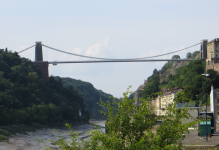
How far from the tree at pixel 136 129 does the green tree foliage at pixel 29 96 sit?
1720 inches

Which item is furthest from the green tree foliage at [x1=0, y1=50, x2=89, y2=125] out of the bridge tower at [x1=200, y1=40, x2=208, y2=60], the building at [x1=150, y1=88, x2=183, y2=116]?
the bridge tower at [x1=200, y1=40, x2=208, y2=60]

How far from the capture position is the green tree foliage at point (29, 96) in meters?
60.2

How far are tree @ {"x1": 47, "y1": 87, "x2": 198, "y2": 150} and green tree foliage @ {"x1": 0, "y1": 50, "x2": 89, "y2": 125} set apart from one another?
43.7 metres

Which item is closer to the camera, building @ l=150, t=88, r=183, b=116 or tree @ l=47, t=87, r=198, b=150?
tree @ l=47, t=87, r=198, b=150

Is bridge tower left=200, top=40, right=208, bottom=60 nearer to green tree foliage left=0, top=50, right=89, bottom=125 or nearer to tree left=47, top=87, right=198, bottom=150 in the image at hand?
green tree foliage left=0, top=50, right=89, bottom=125

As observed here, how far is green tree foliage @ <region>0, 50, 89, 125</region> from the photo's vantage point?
60188 mm

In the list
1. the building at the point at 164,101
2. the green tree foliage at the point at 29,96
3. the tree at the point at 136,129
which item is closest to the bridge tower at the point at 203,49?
the building at the point at 164,101

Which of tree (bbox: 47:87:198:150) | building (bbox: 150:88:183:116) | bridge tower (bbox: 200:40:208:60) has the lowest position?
tree (bbox: 47:87:198:150)

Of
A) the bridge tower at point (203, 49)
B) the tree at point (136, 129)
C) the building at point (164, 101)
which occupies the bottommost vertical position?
the tree at point (136, 129)

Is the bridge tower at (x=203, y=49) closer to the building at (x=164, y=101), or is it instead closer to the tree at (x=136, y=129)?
the building at (x=164, y=101)

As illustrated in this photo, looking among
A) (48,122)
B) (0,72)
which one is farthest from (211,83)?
(0,72)

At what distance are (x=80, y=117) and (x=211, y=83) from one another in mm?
39813

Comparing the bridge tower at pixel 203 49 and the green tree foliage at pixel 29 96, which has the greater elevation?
the bridge tower at pixel 203 49

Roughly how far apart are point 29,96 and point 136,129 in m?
64.3
